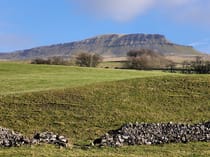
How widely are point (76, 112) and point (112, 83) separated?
6.99 metres

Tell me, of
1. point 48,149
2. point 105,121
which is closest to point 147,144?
point 48,149

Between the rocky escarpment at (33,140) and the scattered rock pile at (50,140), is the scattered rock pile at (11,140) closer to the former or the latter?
the rocky escarpment at (33,140)

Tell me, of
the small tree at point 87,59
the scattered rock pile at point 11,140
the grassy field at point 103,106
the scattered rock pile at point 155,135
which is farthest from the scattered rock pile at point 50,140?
the small tree at point 87,59

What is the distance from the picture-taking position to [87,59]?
348 ft

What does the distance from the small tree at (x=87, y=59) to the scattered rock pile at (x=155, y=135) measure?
83.8 m

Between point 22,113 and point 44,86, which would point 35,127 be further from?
point 44,86

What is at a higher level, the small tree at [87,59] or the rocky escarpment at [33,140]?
the small tree at [87,59]

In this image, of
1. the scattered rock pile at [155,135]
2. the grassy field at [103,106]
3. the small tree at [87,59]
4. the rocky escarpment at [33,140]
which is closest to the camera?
the rocky escarpment at [33,140]

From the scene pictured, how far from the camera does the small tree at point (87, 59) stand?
104713 mm

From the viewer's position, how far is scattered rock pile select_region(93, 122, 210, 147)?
18609 mm

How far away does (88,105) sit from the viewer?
27875 millimetres

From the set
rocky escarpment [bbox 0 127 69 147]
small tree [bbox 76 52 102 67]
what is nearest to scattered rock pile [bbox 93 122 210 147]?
rocky escarpment [bbox 0 127 69 147]

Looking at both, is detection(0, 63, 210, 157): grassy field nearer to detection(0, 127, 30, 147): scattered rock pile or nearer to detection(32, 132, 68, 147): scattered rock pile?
detection(32, 132, 68, 147): scattered rock pile

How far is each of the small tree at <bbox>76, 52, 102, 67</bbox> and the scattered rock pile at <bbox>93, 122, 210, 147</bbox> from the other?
83.8 metres
